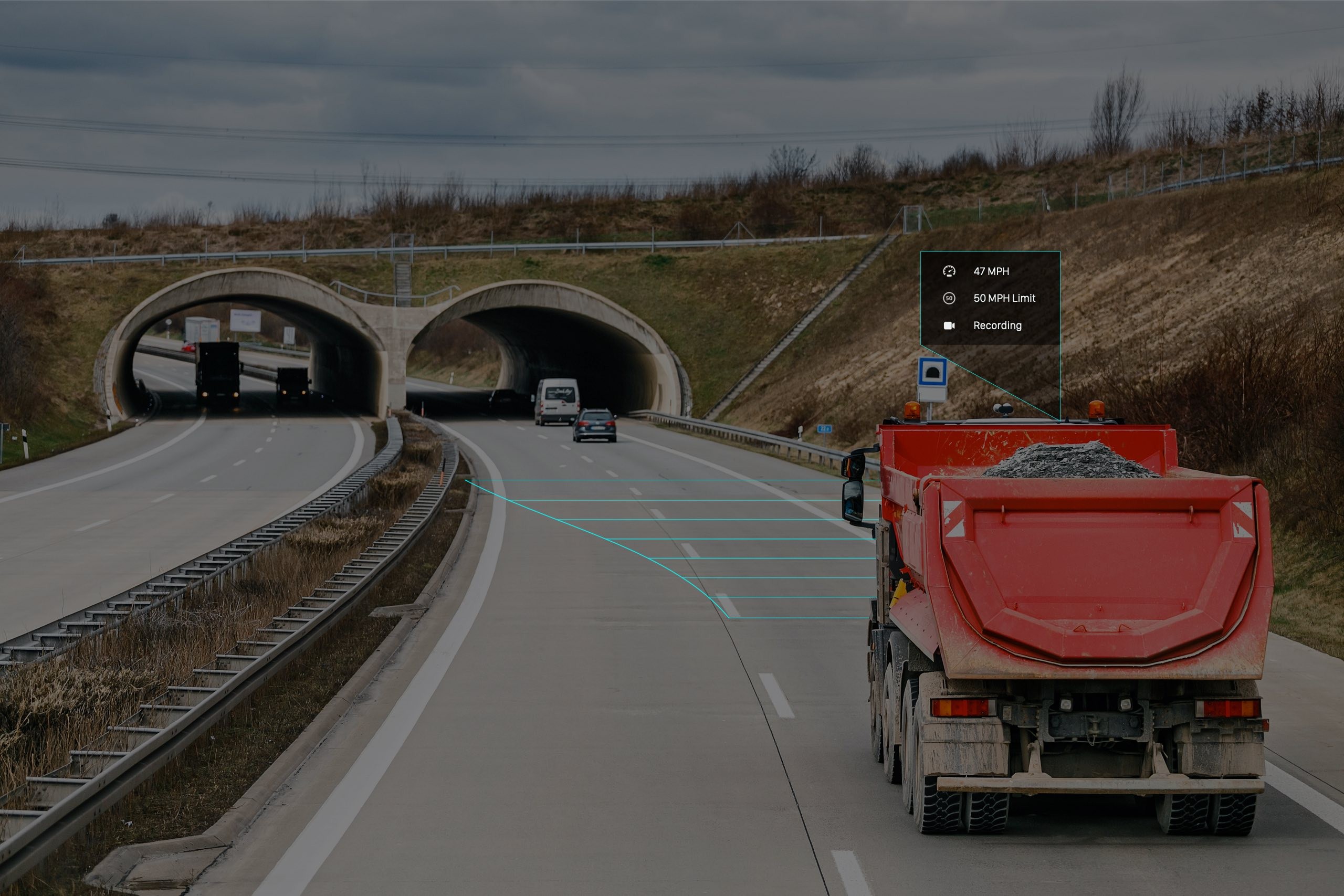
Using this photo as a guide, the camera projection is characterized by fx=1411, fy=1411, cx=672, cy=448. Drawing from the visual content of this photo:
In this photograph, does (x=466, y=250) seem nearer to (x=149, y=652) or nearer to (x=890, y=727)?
(x=149, y=652)

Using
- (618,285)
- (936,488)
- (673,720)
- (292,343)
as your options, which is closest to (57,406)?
(618,285)

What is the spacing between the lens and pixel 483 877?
23.9 ft

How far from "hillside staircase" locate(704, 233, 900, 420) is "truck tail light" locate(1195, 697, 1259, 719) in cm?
5760

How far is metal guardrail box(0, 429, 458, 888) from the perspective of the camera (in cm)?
675

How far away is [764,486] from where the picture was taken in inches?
1364

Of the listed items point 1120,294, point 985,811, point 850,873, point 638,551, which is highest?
point 1120,294

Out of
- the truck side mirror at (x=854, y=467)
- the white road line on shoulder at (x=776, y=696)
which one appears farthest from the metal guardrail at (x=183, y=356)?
the truck side mirror at (x=854, y=467)

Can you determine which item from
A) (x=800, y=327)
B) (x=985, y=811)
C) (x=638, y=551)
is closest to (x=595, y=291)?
(x=800, y=327)

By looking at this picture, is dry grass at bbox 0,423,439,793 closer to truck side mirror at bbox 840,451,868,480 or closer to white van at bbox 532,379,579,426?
truck side mirror at bbox 840,451,868,480

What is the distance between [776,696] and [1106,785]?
15.7 ft

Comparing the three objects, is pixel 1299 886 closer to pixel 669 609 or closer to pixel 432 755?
pixel 432 755

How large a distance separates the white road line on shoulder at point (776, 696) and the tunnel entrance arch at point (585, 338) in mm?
52846

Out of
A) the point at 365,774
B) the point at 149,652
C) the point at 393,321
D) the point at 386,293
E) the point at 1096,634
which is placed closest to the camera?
the point at 1096,634

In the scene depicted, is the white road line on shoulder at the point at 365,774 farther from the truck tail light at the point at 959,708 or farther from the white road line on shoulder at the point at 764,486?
the white road line on shoulder at the point at 764,486
